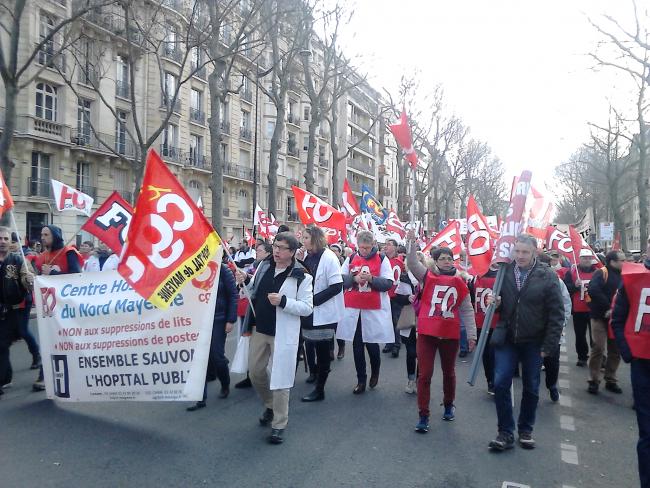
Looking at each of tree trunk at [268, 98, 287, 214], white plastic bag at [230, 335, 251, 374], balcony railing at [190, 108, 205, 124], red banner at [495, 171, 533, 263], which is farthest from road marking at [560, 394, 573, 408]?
balcony railing at [190, 108, 205, 124]

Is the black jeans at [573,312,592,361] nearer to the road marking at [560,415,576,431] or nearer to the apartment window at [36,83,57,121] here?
the road marking at [560,415,576,431]

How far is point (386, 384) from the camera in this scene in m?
7.50

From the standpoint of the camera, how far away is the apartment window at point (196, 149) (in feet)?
128

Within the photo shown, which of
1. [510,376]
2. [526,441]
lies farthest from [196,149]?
[526,441]

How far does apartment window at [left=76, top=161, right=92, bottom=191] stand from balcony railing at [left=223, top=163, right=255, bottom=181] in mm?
11443

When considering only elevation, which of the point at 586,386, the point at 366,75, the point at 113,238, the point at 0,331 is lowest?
the point at 586,386

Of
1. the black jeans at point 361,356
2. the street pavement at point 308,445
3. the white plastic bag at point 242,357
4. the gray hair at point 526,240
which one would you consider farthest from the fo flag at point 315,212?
the gray hair at point 526,240

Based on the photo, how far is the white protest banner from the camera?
5.24 meters

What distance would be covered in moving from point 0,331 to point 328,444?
13.3 ft

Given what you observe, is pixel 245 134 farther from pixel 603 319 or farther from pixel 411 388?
pixel 411 388

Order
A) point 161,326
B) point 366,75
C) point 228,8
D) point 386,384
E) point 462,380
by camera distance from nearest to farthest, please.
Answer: point 161,326, point 386,384, point 462,380, point 228,8, point 366,75

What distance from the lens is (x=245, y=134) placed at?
44438 millimetres

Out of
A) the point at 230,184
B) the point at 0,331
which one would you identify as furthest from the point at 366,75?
the point at 0,331

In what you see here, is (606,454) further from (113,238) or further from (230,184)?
(230,184)
